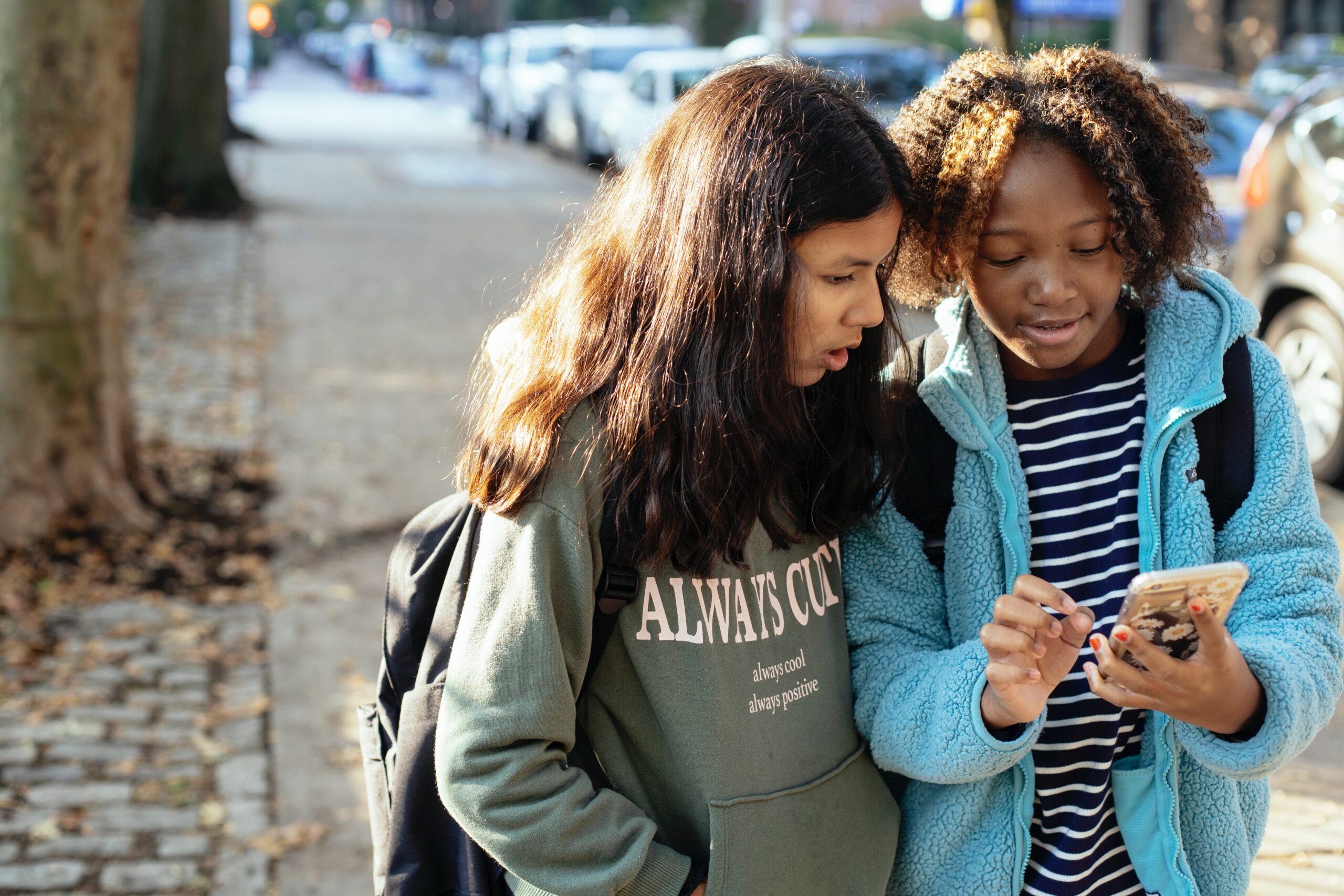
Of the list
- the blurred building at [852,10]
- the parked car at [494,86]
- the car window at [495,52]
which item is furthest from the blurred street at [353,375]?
the blurred building at [852,10]

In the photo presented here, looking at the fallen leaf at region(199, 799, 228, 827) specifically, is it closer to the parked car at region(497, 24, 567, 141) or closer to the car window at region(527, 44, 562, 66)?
the parked car at region(497, 24, 567, 141)

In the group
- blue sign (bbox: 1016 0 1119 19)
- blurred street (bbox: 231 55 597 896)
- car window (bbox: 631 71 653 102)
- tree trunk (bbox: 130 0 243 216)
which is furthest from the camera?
blue sign (bbox: 1016 0 1119 19)

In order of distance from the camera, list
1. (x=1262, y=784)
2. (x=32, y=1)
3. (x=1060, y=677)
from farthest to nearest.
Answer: (x=32, y=1), (x=1262, y=784), (x=1060, y=677)

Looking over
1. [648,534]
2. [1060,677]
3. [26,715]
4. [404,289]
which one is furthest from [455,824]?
[404,289]

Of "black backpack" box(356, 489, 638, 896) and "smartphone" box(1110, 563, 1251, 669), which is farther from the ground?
"smartphone" box(1110, 563, 1251, 669)

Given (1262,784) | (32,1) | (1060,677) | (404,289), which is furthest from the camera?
(404,289)

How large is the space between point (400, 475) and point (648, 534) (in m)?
5.25

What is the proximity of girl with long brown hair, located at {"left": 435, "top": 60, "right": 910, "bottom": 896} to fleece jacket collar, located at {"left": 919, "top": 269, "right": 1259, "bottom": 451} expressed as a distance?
0.17 m

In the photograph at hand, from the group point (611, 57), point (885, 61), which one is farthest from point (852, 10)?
point (885, 61)

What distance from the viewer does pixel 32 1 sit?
5.23m

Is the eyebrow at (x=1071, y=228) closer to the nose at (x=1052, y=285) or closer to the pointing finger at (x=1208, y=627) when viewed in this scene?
the nose at (x=1052, y=285)

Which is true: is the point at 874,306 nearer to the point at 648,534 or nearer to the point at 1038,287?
the point at 1038,287

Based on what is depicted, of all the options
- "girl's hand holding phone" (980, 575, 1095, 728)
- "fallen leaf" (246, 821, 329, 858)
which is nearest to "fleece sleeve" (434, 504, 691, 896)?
"girl's hand holding phone" (980, 575, 1095, 728)

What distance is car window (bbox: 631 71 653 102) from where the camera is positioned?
53.4ft
